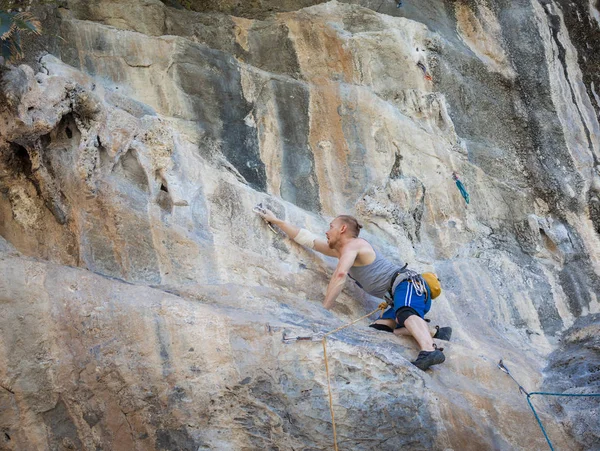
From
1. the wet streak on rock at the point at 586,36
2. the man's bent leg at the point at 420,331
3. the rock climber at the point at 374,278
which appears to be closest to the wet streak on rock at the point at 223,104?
the rock climber at the point at 374,278

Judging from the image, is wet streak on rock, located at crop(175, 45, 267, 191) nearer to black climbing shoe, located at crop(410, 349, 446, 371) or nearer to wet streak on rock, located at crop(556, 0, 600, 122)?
black climbing shoe, located at crop(410, 349, 446, 371)

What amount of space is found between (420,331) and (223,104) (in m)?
3.16

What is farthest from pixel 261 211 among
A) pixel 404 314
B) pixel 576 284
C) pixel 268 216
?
pixel 576 284

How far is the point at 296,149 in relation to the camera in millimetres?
7668

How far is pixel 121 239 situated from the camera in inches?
232

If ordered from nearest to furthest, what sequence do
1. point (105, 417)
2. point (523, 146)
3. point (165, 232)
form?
point (105, 417)
point (165, 232)
point (523, 146)

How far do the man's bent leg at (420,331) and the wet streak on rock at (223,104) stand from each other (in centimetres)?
209

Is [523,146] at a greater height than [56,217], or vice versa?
[523,146]

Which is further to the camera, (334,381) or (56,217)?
(56,217)

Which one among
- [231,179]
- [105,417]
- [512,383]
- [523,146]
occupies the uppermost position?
[523,146]

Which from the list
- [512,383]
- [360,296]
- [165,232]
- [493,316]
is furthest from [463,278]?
[165,232]

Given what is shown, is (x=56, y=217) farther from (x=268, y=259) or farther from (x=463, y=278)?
(x=463, y=278)

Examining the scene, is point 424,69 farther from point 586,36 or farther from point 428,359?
point 428,359

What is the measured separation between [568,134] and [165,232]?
4.67m
